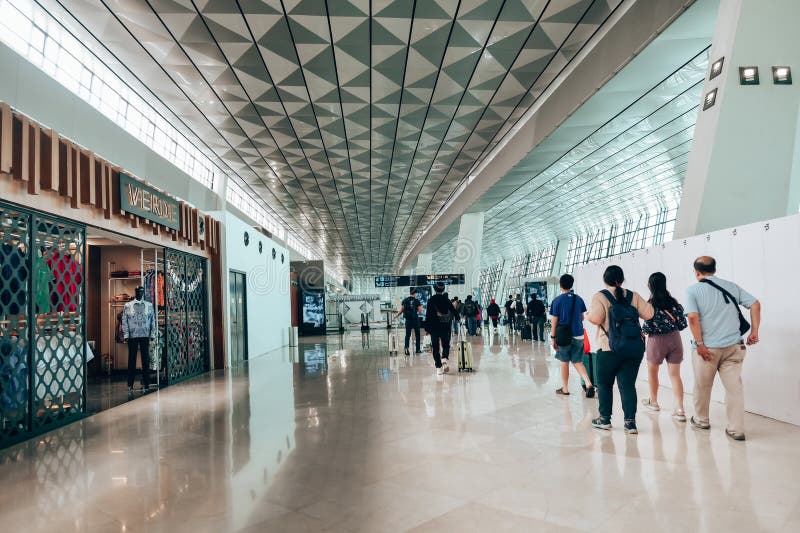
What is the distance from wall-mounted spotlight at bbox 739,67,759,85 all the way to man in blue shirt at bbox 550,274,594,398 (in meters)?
3.14

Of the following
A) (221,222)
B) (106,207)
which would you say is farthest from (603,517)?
(221,222)

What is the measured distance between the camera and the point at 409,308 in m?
12.3

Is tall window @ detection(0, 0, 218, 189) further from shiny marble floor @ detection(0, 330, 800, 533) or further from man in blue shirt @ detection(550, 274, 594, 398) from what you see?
man in blue shirt @ detection(550, 274, 594, 398)

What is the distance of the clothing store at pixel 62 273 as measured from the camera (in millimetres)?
5234

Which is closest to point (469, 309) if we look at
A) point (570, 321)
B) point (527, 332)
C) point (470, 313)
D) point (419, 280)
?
point (470, 313)

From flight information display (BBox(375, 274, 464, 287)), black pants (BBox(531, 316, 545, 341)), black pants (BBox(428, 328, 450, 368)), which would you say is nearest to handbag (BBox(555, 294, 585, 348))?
black pants (BBox(428, 328, 450, 368))

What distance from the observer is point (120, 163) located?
10.3m

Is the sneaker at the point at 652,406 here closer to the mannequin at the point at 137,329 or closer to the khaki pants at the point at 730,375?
the khaki pants at the point at 730,375

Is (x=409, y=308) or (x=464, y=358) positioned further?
(x=409, y=308)

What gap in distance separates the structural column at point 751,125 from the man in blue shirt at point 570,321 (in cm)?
178

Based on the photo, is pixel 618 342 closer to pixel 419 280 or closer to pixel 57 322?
pixel 57 322

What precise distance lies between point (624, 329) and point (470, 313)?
12576mm

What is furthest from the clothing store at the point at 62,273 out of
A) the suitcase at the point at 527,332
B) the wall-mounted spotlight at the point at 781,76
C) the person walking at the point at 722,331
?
the suitcase at the point at 527,332

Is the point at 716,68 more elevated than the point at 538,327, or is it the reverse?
the point at 716,68
